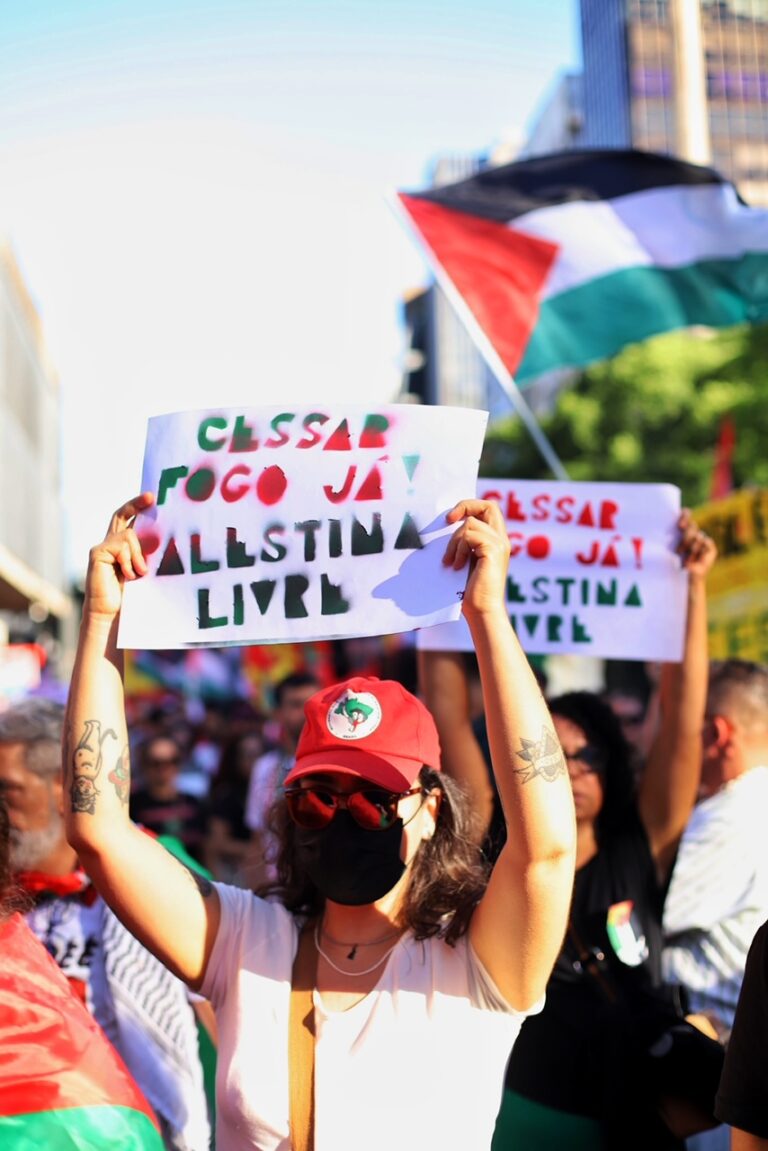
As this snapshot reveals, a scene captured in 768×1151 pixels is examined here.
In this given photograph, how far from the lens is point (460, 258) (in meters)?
6.47

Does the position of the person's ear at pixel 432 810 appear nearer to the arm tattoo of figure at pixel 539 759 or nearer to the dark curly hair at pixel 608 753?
the arm tattoo of figure at pixel 539 759

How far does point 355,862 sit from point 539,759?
0.40m

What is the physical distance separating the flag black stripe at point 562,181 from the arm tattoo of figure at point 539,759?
14.8 ft

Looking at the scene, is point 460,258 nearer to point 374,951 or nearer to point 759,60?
point 374,951

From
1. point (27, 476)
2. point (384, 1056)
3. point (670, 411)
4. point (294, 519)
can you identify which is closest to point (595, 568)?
point (294, 519)

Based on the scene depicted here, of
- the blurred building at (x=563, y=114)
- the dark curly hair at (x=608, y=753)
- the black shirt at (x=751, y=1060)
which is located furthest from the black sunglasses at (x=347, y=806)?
the blurred building at (x=563, y=114)

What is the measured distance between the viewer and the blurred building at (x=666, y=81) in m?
71.1

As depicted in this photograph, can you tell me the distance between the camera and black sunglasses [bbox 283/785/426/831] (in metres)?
2.57

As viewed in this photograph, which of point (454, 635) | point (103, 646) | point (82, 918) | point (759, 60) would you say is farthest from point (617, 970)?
point (759, 60)

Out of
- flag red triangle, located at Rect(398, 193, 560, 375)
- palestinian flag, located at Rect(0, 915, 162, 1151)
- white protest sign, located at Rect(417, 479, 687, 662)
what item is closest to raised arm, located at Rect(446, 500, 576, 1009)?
palestinian flag, located at Rect(0, 915, 162, 1151)

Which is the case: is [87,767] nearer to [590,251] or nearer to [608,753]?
[608,753]

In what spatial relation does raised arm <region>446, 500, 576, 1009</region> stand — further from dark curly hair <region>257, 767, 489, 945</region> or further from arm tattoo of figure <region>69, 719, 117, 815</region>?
arm tattoo of figure <region>69, 719, 117, 815</region>

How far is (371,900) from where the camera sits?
256 centimetres

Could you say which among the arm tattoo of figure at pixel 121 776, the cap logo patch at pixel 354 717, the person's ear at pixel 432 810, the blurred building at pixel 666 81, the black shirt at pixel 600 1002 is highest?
the blurred building at pixel 666 81
